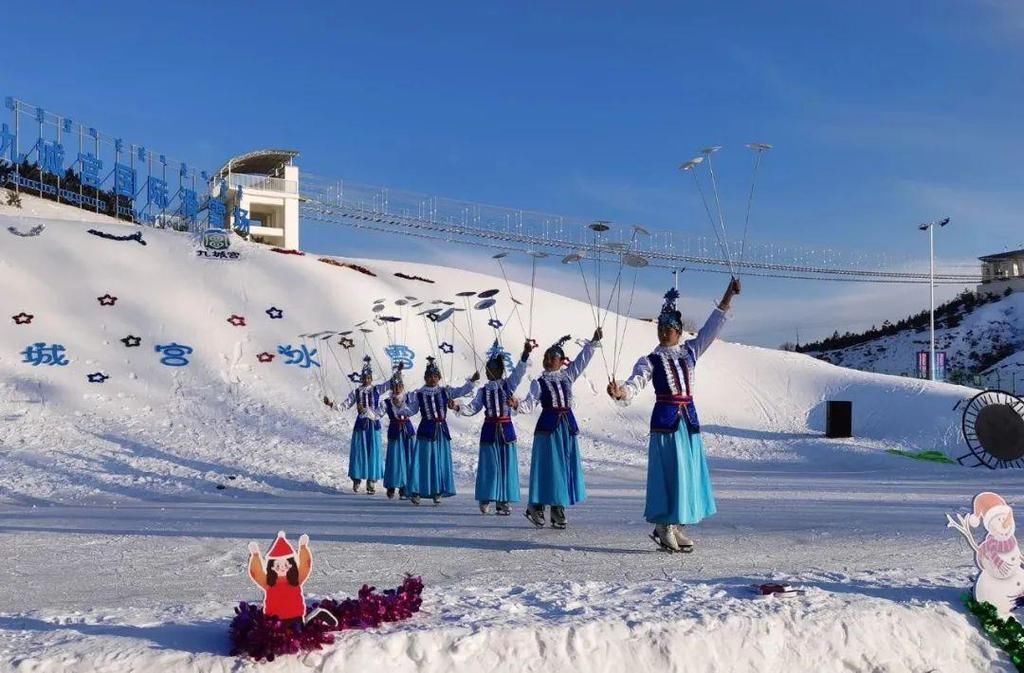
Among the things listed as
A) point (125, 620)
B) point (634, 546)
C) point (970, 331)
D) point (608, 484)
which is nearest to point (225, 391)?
point (608, 484)

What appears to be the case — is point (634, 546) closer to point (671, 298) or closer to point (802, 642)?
point (671, 298)

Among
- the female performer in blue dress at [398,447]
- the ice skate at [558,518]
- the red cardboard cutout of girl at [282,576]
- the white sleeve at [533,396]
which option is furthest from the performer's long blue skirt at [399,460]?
the red cardboard cutout of girl at [282,576]

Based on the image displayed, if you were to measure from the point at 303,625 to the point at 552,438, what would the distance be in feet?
14.5

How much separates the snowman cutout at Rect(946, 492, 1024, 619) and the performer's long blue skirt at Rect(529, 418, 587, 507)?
3.70m

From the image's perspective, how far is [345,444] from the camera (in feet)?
51.4

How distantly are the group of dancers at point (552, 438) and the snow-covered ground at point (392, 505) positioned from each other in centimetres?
32

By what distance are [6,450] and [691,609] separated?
12.5 m

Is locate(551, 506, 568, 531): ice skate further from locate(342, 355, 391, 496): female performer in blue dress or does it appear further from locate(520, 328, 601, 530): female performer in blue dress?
locate(342, 355, 391, 496): female performer in blue dress

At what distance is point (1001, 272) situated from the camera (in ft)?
169

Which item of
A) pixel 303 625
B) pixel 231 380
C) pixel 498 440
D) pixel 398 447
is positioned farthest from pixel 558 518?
pixel 231 380

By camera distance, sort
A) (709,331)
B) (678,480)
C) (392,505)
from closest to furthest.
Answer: (678,480) < (709,331) < (392,505)

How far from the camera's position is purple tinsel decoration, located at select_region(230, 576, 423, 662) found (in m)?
3.30

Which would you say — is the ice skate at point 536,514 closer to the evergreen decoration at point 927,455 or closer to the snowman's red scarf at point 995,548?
the snowman's red scarf at point 995,548

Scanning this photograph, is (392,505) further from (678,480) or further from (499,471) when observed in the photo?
(678,480)
